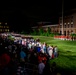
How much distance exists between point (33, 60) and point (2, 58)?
4799 mm

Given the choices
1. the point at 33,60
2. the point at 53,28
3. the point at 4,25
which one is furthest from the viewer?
the point at 4,25

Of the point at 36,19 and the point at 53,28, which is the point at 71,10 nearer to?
the point at 53,28

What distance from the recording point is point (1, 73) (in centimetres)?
1334

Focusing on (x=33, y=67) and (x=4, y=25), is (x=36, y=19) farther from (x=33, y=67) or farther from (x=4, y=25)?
(x=33, y=67)

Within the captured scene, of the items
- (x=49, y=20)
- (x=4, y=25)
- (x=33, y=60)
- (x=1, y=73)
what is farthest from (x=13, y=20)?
(x=4, y=25)

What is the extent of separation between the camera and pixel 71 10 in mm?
100875

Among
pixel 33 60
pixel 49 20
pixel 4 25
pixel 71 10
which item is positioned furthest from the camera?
pixel 4 25

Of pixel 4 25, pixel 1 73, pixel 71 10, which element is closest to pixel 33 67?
pixel 1 73

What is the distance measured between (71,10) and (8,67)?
89.7 m

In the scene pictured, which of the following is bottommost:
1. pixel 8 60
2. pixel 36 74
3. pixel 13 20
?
pixel 36 74

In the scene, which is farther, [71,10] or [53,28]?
[53,28]

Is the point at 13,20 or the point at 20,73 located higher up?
the point at 13,20

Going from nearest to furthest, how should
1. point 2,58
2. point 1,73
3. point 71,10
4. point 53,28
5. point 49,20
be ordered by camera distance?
1. point 1,73
2. point 2,58
3. point 71,10
4. point 53,28
5. point 49,20

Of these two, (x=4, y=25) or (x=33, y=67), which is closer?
(x=33, y=67)
